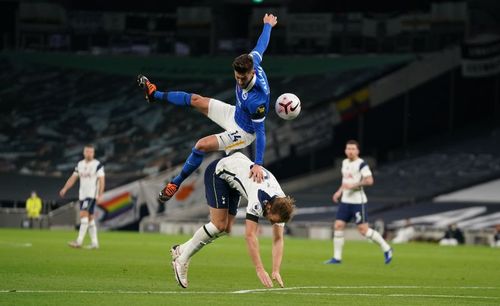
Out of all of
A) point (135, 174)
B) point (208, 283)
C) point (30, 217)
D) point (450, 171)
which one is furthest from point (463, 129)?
point (208, 283)

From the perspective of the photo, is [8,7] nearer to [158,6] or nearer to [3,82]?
[3,82]

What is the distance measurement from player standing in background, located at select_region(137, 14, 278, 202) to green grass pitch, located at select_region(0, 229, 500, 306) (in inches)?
64.4

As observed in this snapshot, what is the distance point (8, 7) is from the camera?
56469 millimetres

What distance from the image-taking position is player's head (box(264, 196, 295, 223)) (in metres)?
12.9

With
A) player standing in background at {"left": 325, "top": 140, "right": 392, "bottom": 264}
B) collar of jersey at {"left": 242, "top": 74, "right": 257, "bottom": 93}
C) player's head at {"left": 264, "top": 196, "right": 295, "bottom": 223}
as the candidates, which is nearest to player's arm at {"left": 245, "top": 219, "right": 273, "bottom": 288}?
player's head at {"left": 264, "top": 196, "right": 295, "bottom": 223}

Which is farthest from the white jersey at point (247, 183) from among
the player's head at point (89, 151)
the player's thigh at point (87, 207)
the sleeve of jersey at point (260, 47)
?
the player's thigh at point (87, 207)

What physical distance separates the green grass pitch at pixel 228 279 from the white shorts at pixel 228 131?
6.11ft

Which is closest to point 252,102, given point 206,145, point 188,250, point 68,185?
point 206,145

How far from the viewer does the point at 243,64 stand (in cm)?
1355

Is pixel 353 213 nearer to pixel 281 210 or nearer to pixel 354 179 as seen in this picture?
pixel 354 179

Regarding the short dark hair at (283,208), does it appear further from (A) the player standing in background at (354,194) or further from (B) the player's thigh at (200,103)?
(A) the player standing in background at (354,194)

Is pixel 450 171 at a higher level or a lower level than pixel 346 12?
lower

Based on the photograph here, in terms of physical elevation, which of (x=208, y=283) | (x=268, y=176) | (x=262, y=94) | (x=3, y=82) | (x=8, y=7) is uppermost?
(x=8, y=7)

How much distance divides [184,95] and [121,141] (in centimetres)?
3579
